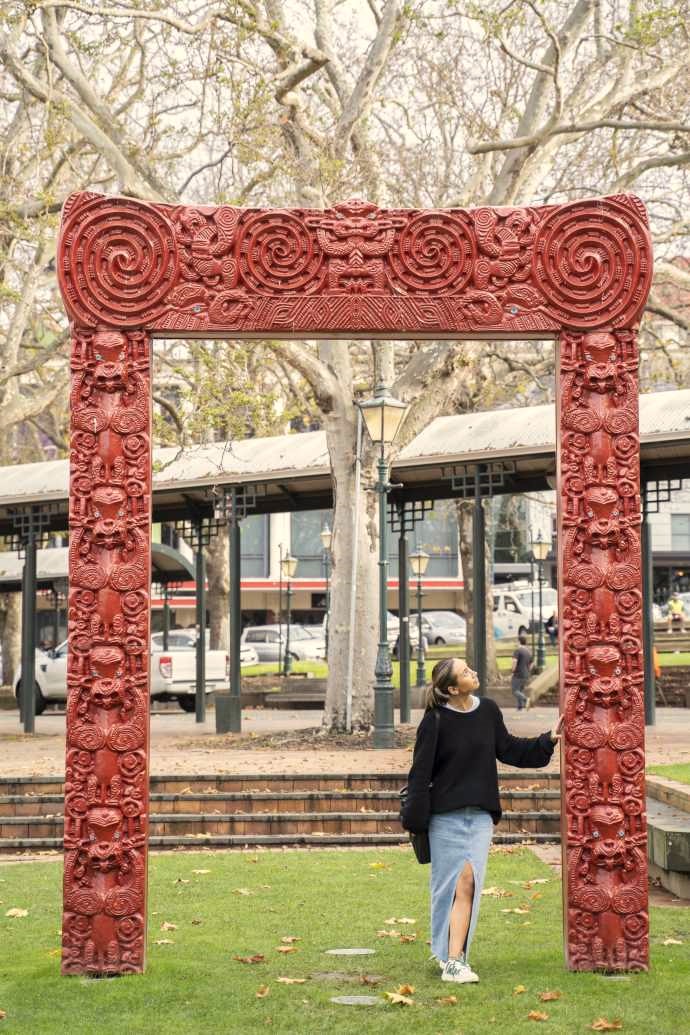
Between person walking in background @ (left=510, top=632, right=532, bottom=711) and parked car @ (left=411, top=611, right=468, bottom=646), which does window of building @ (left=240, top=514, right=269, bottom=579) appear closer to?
parked car @ (left=411, top=611, right=468, bottom=646)

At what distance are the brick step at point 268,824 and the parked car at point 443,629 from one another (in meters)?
36.8

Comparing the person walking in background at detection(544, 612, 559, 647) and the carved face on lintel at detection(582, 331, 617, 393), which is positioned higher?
the carved face on lintel at detection(582, 331, 617, 393)

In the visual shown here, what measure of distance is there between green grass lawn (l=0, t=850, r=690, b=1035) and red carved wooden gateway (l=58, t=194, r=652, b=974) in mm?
342

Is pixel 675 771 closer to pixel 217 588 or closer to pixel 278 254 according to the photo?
pixel 278 254

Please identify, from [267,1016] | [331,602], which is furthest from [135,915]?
[331,602]

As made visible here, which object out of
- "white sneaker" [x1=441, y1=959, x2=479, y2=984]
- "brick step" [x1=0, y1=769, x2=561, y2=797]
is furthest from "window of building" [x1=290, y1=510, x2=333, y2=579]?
"white sneaker" [x1=441, y1=959, x2=479, y2=984]

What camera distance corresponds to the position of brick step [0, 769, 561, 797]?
42.6 ft

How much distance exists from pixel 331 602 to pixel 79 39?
7.94 metres

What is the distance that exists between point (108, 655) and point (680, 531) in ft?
213

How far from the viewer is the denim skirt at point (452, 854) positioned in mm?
6531

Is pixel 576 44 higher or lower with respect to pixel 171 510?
higher

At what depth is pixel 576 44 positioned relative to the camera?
18547 mm

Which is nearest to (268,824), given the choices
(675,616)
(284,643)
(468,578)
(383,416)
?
(383,416)

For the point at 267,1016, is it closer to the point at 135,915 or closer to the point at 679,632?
the point at 135,915
